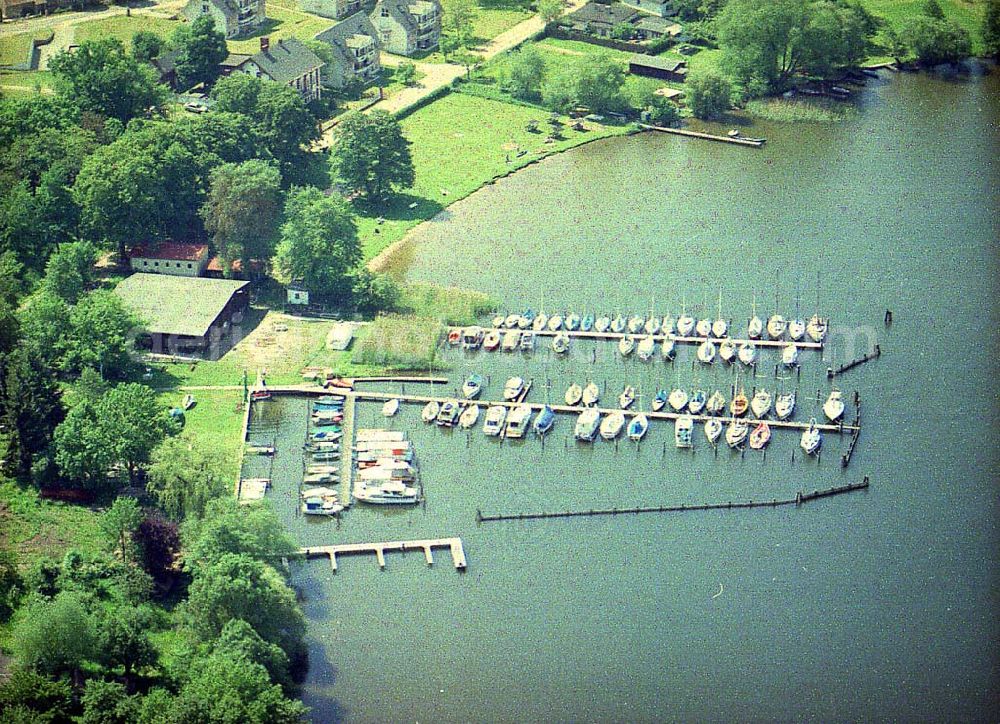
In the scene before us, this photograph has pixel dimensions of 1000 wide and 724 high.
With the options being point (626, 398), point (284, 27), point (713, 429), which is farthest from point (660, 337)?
point (284, 27)

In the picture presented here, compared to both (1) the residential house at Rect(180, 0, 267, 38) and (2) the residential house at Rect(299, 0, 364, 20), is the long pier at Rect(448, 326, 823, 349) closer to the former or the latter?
(1) the residential house at Rect(180, 0, 267, 38)

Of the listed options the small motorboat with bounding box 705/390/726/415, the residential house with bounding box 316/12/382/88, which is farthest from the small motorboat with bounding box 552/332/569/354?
the residential house with bounding box 316/12/382/88

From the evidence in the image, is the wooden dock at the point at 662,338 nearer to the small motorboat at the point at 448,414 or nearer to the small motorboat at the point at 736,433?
the small motorboat at the point at 448,414

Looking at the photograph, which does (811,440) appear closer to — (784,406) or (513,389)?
(784,406)

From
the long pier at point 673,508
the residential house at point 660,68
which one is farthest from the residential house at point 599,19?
the long pier at point 673,508

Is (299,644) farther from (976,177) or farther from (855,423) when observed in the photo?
(976,177)

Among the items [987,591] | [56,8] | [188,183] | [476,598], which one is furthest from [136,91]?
[987,591]
